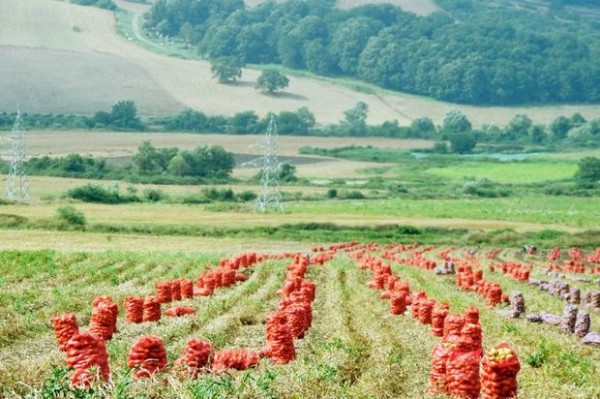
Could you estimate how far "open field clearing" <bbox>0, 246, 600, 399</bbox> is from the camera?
37.5 ft

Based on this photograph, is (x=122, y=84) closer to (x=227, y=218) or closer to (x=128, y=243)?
(x=227, y=218)

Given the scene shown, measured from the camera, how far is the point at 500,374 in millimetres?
11352

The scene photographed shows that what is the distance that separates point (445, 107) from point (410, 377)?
178439mm

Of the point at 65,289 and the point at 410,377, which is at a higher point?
the point at 410,377

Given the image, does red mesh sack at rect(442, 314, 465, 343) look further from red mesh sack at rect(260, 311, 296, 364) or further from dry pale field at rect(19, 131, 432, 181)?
dry pale field at rect(19, 131, 432, 181)

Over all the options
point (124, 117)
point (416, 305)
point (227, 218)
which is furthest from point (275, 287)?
point (124, 117)

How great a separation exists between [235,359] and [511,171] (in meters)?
119

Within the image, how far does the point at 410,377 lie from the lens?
14.2m

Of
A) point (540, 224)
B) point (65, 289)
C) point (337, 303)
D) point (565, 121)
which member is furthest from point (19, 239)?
point (565, 121)

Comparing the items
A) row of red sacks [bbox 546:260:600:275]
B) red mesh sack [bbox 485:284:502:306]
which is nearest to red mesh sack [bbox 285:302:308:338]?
red mesh sack [bbox 485:284:502:306]

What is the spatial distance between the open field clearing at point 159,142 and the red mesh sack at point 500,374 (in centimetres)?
10824

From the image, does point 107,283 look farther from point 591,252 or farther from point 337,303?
point 591,252

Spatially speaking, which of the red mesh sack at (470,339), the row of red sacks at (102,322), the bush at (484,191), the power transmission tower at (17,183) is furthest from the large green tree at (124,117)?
the red mesh sack at (470,339)

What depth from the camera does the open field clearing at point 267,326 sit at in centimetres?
1144
